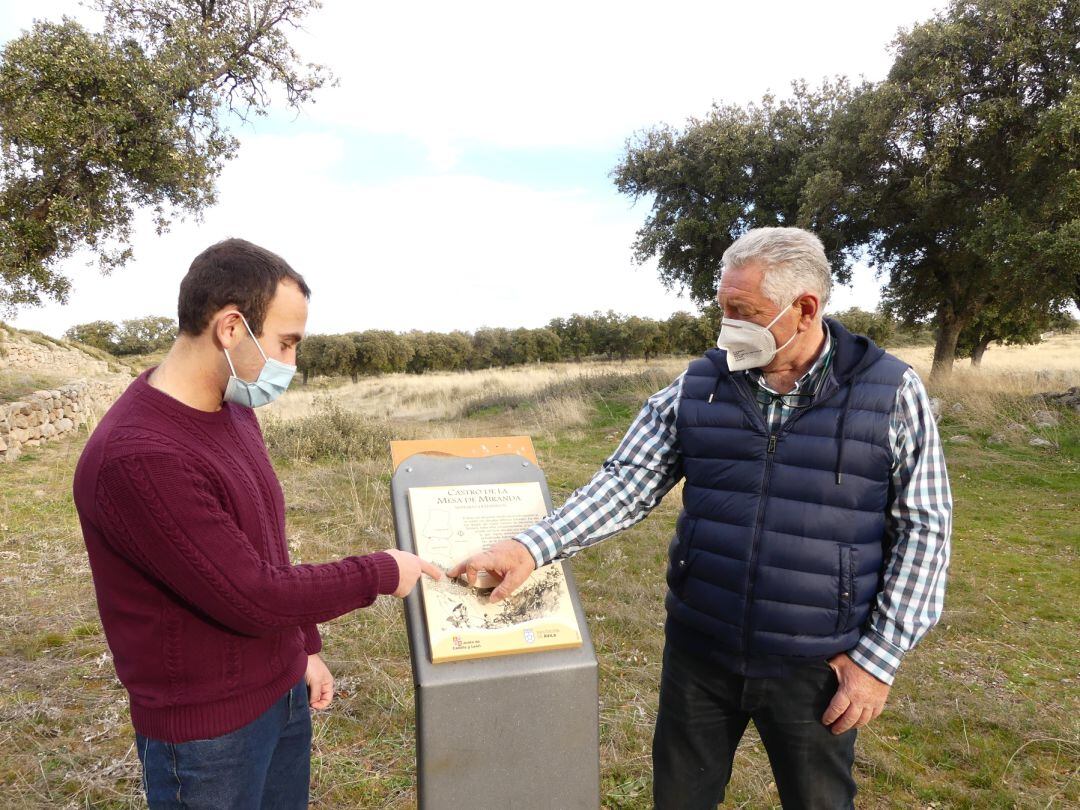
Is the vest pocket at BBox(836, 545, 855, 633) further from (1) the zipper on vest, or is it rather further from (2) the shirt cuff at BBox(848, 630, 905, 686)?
(1) the zipper on vest

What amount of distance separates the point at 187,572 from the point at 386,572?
1.55 ft

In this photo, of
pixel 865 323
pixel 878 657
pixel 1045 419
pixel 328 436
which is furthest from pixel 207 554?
pixel 865 323

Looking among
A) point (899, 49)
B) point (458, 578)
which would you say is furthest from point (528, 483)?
point (899, 49)

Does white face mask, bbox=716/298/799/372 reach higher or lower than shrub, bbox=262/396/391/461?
higher

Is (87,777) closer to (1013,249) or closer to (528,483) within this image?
(528,483)

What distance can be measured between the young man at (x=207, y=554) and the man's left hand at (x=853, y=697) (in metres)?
1.32

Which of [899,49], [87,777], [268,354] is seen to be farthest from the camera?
[899,49]

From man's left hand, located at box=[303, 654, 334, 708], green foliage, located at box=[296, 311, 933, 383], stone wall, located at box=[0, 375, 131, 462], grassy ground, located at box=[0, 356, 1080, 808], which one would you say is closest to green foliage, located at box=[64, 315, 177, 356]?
green foliage, located at box=[296, 311, 933, 383]

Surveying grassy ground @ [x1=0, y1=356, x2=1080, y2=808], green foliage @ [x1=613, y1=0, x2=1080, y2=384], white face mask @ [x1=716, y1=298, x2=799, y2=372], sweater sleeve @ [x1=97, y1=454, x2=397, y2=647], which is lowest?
grassy ground @ [x1=0, y1=356, x2=1080, y2=808]

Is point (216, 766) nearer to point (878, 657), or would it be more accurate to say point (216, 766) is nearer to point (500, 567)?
point (500, 567)

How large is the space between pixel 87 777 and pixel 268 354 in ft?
9.05

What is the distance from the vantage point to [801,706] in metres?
1.99

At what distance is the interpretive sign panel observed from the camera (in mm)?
2088

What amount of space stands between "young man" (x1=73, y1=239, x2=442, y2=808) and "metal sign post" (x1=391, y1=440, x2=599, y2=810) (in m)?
0.45
